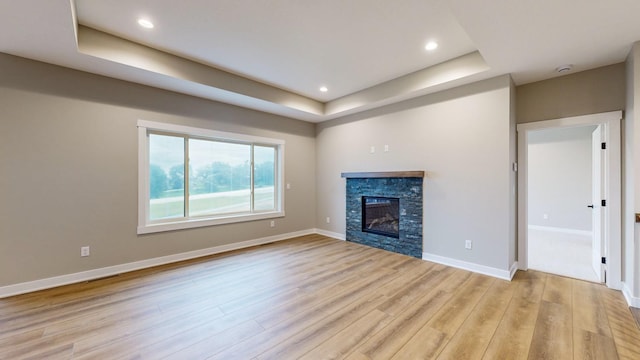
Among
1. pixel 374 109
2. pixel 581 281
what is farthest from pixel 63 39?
pixel 581 281

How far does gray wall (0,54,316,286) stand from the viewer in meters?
2.82

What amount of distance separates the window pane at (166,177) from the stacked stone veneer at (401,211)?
314 centimetres

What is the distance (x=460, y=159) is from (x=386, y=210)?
5.07 ft

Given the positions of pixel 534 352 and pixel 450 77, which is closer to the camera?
pixel 534 352

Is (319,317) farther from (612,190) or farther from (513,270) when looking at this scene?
(612,190)

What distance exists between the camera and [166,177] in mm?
4035

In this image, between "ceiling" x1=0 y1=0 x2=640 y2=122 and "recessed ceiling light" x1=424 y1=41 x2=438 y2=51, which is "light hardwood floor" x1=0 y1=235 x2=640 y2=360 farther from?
"recessed ceiling light" x1=424 y1=41 x2=438 y2=51

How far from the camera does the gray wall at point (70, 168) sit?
9.25ft

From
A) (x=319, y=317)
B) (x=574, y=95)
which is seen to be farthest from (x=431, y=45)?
(x=319, y=317)

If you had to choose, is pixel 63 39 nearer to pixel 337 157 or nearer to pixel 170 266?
pixel 170 266

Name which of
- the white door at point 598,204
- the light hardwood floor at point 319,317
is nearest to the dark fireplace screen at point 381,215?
the light hardwood floor at point 319,317

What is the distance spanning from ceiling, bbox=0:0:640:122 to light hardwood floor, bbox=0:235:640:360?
265 centimetres

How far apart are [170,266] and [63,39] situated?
2938mm

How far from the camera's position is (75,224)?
3158 millimetres
